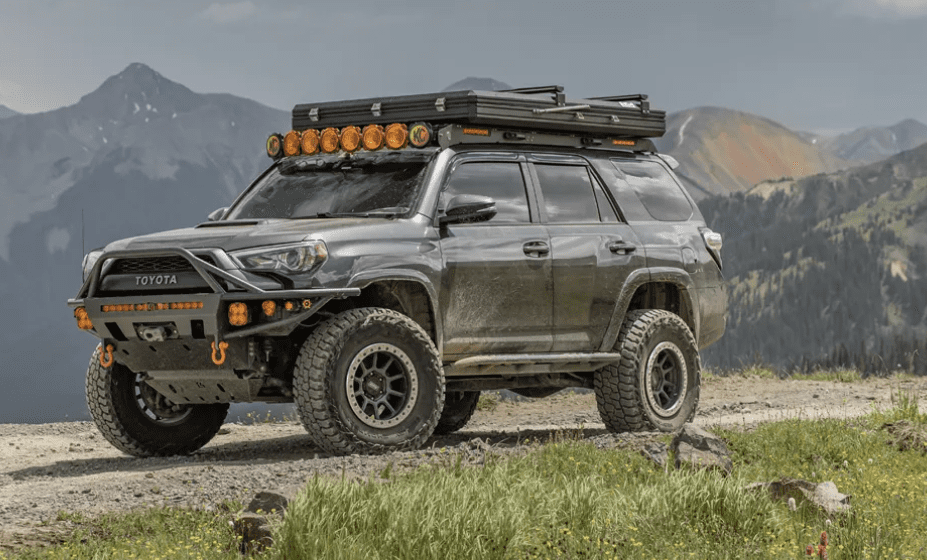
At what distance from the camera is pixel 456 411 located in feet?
39.4

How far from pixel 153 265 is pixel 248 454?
2.12m

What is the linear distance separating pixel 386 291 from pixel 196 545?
3186 millimetres

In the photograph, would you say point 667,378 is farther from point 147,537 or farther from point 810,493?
point 147,537

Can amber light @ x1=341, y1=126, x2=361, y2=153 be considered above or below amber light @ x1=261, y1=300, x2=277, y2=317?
above

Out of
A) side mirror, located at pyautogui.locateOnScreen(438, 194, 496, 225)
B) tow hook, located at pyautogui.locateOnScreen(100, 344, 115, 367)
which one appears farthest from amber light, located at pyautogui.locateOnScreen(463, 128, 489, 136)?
tow hook, located at pyautogui.locateOnScreen(100, 344, 115, 367)

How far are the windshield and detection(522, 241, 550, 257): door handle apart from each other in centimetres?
95

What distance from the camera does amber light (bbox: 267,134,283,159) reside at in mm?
10473

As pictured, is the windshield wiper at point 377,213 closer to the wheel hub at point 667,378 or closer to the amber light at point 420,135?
Result: the amber light at point 420,135

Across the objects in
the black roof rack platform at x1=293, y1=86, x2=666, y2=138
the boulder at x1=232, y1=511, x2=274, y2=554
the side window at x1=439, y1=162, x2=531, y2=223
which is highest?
the black roof rack platform at x1=293, y1=86, x2=666, y2=138

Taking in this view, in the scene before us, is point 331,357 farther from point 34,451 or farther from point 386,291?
point 34,451

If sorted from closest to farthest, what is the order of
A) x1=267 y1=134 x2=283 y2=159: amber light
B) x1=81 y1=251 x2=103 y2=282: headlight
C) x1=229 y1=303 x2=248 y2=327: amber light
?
x1=229 y1=303 x2=248 y2=327: amber light, x1=81 y1=251 x2=103 y2=282: headlight, x1=267 y1=134 x2=283 y2=159: amber light

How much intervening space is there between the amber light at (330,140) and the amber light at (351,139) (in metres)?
0.11

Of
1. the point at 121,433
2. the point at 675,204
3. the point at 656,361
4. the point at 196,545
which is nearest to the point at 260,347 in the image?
the point at 121,433

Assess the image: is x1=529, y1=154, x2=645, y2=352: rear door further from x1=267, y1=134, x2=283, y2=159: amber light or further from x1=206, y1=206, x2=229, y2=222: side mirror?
x1=206, y1=206, x2=229, y2=222: side mirror
